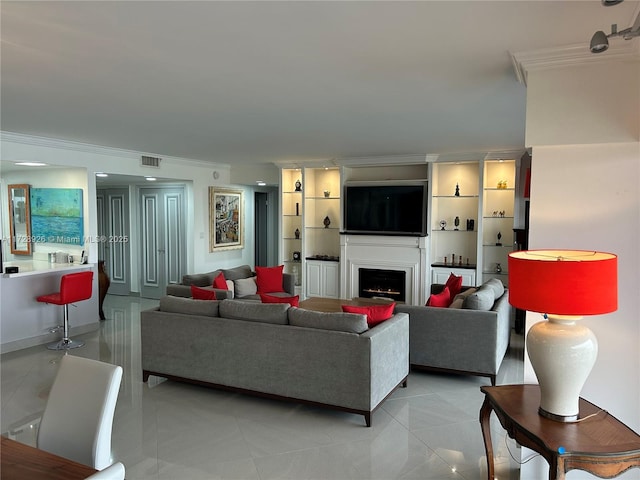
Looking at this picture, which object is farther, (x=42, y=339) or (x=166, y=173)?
(x=166, y=173)

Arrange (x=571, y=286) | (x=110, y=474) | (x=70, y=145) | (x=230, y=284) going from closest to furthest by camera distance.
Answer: (x=110, y=474) < (x=571, y=286) < (x=70, y=145) < (x=230, y=284)

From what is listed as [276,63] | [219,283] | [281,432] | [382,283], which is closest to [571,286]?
[276,63]

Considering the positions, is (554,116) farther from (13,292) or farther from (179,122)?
(13,292)

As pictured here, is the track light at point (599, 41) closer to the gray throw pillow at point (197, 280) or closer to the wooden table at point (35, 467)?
the wooden table at point (35, 467)

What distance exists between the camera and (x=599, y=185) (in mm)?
2521

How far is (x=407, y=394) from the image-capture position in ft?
13.9

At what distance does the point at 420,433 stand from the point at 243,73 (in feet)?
9.53

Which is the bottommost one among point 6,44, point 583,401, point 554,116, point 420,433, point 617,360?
point 420,433

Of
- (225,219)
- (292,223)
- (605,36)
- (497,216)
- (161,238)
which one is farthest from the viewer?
(225,219)

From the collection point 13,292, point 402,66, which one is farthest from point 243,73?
point 13,292

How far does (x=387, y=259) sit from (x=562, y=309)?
5701 millimetres

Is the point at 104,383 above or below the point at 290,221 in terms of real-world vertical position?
below

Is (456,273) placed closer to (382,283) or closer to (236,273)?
(382,283)

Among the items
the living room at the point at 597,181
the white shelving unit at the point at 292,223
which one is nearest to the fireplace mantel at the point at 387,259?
the white shelving unit at the point at 292,223
